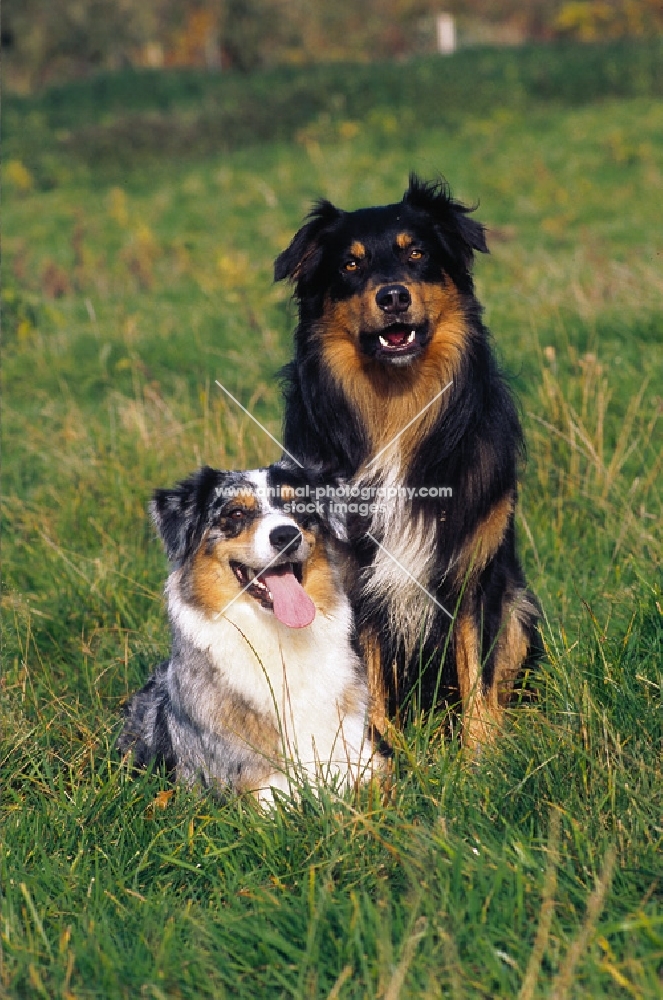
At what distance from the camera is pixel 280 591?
3367 millimetres

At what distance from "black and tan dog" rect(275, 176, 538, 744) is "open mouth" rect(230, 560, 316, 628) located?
1.92 ft

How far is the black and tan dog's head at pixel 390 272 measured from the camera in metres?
3.75

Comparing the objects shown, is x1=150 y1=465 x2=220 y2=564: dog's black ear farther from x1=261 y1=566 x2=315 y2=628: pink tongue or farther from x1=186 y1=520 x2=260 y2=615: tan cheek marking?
x1=261 y1=566 x2=315 y2=628: pink tongue

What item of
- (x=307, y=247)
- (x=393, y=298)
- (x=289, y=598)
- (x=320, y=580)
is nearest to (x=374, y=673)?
(x=320, y=580)

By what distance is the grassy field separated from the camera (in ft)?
8.07

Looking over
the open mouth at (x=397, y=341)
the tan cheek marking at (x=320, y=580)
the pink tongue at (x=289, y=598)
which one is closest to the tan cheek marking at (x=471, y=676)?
the tan cheek marking at (x=320, y=580)

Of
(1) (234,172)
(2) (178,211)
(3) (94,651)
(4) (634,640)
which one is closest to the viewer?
(4) (634,640)

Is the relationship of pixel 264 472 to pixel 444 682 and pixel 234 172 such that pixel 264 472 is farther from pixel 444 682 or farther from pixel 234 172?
pixel 234 172

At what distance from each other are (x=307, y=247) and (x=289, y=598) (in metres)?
1.41

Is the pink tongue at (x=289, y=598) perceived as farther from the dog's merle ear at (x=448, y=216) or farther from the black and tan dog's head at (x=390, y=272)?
the dog's merle ear at (x=448, y=216)

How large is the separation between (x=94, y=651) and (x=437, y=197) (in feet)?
7.60

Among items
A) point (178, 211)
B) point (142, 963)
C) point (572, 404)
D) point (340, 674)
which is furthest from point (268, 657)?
point (178, 211)

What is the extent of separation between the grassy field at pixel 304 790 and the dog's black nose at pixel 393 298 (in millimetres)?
770

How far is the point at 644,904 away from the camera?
2451 millimetres
